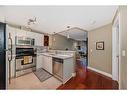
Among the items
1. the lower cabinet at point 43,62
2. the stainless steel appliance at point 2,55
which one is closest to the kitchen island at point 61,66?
the lower cabinet at point 43,62

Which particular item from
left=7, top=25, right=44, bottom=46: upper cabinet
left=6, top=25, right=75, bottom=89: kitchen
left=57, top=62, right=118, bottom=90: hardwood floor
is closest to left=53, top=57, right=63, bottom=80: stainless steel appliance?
left=6, top=25, right=75, bottom=89: kitchen

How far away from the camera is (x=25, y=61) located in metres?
3.94

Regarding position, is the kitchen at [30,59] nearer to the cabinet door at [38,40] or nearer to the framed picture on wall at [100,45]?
the cabinet door at [38,40]

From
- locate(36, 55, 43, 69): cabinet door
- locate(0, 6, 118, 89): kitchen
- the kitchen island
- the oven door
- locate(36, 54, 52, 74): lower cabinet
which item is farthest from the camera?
locate(36, 55, 43, 69): cabinet door

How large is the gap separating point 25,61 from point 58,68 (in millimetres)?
1281

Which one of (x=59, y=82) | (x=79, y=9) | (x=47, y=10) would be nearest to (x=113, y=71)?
(x=59, y=82)

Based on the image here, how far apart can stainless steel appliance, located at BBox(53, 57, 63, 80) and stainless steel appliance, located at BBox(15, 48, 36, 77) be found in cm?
105

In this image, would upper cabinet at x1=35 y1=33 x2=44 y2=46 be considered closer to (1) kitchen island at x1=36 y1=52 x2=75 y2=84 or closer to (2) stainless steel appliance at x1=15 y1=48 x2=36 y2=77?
(2) stainless steel appliance at x1=15 y1=48 x2=36 y2=77

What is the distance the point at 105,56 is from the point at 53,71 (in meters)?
2.01

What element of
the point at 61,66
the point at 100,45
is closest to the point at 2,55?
the point at 61,66

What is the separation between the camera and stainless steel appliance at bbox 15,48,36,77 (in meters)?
3.72

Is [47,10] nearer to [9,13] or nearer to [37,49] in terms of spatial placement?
[9,13]

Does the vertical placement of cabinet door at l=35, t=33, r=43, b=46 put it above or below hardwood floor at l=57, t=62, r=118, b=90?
above

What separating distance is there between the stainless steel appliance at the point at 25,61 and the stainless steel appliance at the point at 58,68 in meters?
1.05
